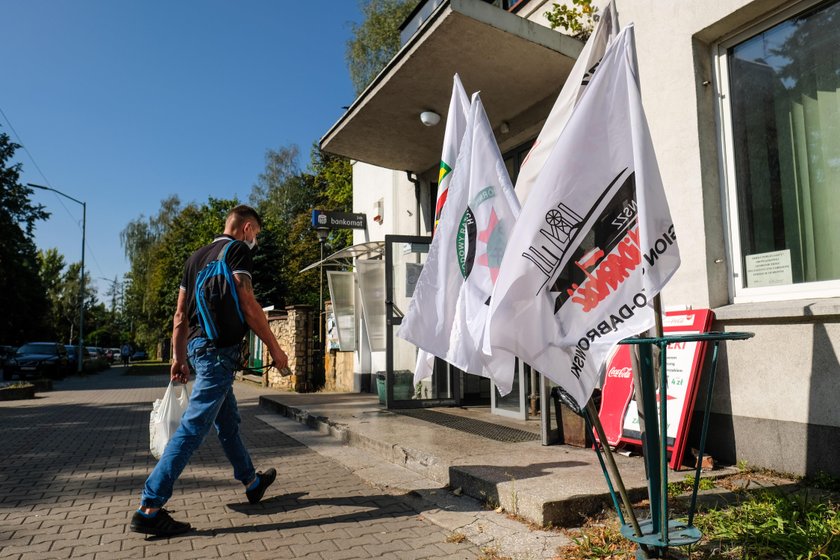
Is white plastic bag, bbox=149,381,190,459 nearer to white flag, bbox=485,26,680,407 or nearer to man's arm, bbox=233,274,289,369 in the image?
man's arm, bbox=233,274,289,369

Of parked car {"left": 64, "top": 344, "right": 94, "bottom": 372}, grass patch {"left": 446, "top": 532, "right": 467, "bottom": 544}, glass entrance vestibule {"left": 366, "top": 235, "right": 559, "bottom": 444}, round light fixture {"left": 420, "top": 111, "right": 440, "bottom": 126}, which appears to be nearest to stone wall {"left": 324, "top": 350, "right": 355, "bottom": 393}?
glass entrance vestibule {"left": 366, "top": 235, "right": 559, "bottom": 444}

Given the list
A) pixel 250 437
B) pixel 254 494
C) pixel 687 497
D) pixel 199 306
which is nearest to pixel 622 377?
pixel 687 497

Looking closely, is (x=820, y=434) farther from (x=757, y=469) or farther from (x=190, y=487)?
(x=190, y=487)

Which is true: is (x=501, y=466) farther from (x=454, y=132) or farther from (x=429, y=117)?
(x=429, y=117)

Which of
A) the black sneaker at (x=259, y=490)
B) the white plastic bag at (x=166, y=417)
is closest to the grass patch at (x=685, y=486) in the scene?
the black sneaker at (x=259, y=490)

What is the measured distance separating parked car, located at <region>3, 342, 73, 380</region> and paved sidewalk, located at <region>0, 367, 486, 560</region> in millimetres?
19448

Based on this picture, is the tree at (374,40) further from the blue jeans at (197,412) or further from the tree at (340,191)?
the blue jeans at (197,412)

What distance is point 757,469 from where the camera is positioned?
400 cm

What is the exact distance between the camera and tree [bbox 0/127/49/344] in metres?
30.2

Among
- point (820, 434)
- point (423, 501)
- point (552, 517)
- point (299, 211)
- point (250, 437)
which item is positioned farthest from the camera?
point (299, 211)

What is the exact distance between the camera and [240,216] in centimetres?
407

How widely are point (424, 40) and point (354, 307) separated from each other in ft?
22.7

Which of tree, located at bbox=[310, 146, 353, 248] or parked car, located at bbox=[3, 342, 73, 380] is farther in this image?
tree, located at bbox=[310, 146, 353, 248]

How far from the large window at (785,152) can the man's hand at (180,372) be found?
157 inches
